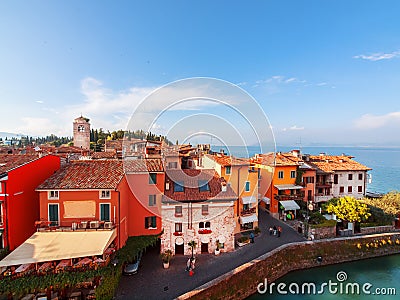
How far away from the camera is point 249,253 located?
1862 cm

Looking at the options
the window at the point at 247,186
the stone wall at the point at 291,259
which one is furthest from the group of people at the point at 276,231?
the window at the point at 247,186

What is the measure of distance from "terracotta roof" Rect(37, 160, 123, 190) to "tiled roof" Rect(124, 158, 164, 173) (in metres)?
0.69

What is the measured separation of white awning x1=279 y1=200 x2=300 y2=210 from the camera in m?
25.6

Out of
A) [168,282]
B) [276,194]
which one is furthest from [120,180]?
[276,194]

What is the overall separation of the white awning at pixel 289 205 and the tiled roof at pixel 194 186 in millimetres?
9728

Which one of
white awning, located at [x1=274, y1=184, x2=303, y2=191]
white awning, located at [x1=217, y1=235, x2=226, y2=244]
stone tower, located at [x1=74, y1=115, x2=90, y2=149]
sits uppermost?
stone tower, located at [x1=74, y1=115, x2=90, y2=149]

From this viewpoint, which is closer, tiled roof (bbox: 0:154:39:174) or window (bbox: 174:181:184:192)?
tiled roof (bbox: 0:154:39:174)

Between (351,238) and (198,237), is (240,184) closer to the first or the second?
(198,237)

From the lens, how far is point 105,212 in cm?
1501

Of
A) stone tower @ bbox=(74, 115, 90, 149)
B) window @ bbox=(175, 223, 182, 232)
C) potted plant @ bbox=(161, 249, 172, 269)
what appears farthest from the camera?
stone tower @ bbox=(74, 115, 90, 149)

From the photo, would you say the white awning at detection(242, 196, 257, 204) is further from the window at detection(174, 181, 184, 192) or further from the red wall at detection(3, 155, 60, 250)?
the red wall at detection(3, 155, 60, 250)

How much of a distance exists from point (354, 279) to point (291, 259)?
585cm

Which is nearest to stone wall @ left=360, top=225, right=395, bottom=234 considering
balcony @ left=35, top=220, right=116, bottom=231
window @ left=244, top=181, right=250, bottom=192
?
window @ left=244, top=181, right=250, bottom=192

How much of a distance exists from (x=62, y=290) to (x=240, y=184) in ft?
53.8
